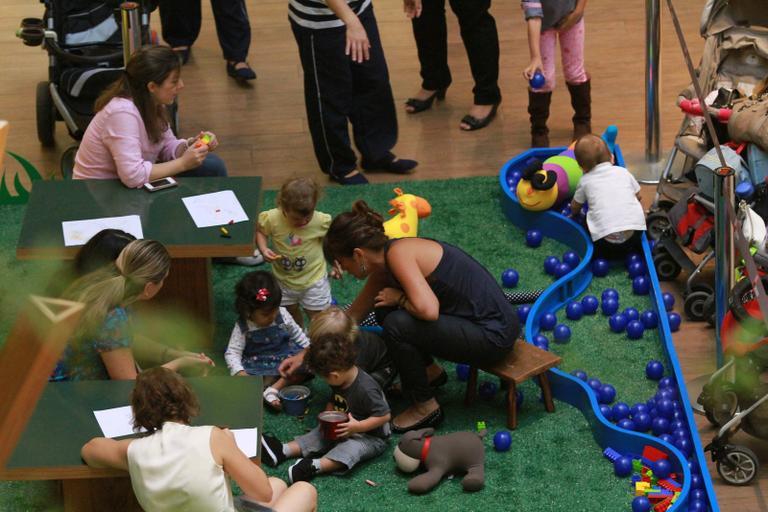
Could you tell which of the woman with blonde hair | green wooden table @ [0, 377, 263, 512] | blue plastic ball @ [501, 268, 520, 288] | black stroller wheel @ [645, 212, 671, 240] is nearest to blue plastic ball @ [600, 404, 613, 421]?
blue plastic ball @ [501, 268, 520, 288]

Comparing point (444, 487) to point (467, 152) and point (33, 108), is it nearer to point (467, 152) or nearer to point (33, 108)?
point (467, 152)

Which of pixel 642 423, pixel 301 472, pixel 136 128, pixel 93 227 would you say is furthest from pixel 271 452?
pixel 136 128

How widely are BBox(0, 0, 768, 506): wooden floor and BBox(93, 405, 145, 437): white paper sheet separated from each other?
255 cm

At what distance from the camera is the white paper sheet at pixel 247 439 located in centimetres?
264

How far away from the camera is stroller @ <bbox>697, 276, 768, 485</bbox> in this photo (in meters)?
3.21

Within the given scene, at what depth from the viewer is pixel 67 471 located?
255 cm

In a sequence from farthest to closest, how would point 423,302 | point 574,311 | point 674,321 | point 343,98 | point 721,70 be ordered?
point 343,98
point 721,70
point 574,311
point 674,321
point 423,302

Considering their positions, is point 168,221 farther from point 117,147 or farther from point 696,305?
point 696,305

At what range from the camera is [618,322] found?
403 cm

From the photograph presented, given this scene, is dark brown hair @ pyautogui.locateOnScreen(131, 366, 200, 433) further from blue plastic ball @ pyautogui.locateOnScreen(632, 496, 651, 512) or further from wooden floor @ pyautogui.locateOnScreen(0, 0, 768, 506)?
wooden floor @ pyautogui.locateOnScreen(0, 0, 768, 506)

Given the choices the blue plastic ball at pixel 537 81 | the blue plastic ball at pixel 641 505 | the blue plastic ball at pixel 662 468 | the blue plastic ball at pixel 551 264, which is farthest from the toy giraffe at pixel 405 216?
the blue plastic ball at pixel 641 505

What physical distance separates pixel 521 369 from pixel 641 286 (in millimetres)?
1039

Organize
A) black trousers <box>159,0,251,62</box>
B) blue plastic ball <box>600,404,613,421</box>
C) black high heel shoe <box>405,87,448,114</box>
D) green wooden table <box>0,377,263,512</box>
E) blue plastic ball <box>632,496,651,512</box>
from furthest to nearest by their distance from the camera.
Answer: black trousers <box>159,0,251,62</box>
black high heel shoe <box>405,87,448,114</box>
blue plastic ball <box>600,404,613,421</box>
blue plastic ball <box>632,496,651,512</box>
green wooden table <box>0,377,263,512</box>

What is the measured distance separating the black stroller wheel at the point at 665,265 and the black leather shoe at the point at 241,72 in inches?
114
